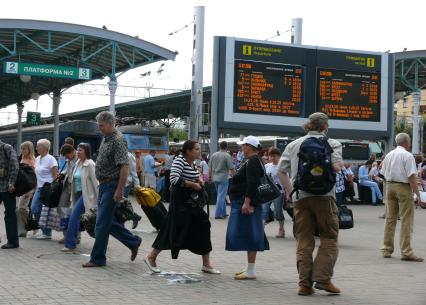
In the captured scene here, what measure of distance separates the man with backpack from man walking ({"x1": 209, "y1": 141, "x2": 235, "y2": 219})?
9.23 metres

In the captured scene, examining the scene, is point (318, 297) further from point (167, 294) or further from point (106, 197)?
point (106, 197)

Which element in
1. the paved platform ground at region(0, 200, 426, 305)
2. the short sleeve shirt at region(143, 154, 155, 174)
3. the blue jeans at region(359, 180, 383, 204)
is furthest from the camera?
the blue jeans at region(359, 180, 383, 204)

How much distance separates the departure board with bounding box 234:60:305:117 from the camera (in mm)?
21141

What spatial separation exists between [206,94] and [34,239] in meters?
30.0

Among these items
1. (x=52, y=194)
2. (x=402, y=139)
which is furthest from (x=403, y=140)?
(x=52, y=194)

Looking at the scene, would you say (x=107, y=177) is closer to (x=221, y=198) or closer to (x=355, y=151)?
(x=221, y=198)

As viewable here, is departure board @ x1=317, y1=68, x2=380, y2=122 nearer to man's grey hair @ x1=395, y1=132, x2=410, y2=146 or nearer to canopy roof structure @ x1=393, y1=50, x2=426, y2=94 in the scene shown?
canopy roof structure @ x1=393, y1=50, x2=426, y2=94

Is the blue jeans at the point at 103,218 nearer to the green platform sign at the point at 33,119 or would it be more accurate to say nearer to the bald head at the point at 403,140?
the bald head at the point at 403,140

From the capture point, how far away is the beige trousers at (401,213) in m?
10.2

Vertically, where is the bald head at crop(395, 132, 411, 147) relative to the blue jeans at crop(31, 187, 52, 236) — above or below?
above

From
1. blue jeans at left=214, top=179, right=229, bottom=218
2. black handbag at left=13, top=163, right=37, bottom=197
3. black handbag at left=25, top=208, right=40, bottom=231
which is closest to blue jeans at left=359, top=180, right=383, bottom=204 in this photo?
blue jeans at left=214, top=179, right=229, bottom=218

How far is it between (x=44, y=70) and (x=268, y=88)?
1026 cm

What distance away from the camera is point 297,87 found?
71.9ft

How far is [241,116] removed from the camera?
21141 millimetres
